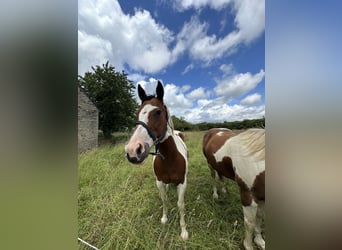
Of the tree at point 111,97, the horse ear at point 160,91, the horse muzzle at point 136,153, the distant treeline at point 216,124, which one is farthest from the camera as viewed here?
the tree at point 111,97

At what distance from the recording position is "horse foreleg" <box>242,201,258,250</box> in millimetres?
780

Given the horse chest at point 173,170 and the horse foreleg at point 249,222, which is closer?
the horse foreleg at point 249,222

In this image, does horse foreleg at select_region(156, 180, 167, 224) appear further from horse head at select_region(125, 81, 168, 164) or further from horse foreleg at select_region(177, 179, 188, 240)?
horse head at select_region(125, 81, 168, 164)

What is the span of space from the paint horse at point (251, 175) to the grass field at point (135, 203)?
6.8 inches

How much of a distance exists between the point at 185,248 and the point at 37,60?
1.04 m

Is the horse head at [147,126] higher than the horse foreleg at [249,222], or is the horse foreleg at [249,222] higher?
→ the horse head at [147,126]

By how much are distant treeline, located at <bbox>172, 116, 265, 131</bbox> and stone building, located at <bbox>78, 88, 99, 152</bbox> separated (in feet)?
1.47

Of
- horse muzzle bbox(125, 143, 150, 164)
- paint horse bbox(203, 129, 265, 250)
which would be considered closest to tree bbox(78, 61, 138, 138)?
horse muzzle bbox(125, 143, 150, 164)

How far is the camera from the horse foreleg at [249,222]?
2.56 feet

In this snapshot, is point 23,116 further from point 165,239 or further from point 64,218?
point 165,239

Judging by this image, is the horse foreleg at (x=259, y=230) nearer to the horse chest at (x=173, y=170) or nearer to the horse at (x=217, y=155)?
the horse at (x=217, y=155)

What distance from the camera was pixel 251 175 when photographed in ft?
2.48

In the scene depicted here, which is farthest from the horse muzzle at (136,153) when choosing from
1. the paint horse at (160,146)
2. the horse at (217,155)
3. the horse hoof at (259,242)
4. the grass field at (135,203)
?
the horse hoof at (259,242)

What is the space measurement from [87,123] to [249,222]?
882mm
